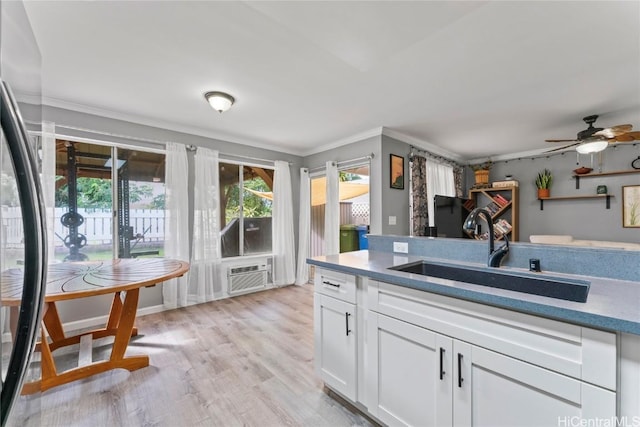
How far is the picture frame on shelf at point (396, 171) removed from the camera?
371 cm

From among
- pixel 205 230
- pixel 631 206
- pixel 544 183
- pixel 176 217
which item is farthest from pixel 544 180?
pixel 176 217

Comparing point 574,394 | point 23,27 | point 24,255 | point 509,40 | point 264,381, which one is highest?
point 509,40

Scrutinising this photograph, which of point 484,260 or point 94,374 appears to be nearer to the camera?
point 484,260

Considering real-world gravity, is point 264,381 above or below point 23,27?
below

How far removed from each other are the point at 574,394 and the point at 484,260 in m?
0.86

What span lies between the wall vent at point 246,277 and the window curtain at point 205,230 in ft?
0.73

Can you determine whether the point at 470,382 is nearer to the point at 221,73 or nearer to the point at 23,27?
the point at 23,27

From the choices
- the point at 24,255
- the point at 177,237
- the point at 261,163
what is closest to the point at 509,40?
the point at 24,255

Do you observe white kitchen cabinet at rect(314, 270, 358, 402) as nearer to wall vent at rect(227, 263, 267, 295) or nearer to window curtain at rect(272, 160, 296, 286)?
wall vent at rect(227, 263, 267, 295)

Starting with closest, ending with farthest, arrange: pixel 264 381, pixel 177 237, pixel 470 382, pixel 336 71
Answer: pixel 470 382, pixel 264 381, pixel 336 71, pixel 177 237

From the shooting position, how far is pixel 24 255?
710 mm

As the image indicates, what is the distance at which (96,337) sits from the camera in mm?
2514

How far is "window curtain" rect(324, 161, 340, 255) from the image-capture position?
13.6ft

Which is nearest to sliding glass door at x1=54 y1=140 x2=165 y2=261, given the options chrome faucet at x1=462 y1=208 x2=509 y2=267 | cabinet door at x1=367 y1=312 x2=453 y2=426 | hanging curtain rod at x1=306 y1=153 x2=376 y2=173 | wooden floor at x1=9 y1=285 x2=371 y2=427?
wooden floor at x1=9 y1=285 x2=371 y2=427
